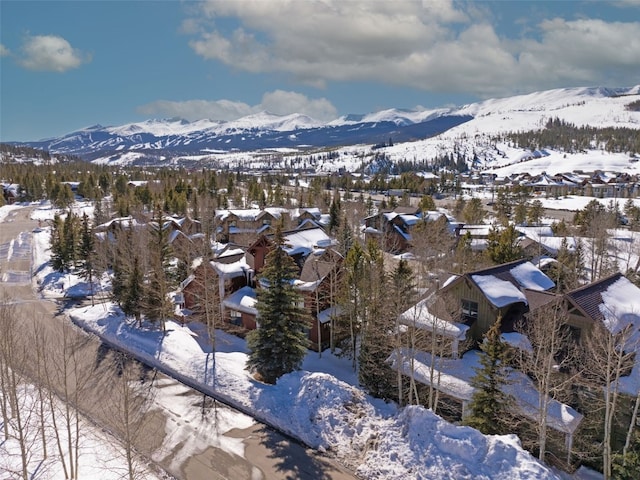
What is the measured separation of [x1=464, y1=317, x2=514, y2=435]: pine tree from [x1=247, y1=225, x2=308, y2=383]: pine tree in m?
10.8

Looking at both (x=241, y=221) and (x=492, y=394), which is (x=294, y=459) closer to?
(x=492, y=394)

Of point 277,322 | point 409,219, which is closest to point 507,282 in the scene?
point 277,322

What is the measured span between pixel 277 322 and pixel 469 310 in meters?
12.5

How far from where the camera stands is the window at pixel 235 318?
117ft

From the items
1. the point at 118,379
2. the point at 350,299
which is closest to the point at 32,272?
the point at 118,379

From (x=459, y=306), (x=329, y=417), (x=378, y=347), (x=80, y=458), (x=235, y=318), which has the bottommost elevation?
→ (x=329, y=417)

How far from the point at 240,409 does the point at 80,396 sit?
9420 millimetres

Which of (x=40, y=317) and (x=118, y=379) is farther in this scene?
(x=40, y=317)

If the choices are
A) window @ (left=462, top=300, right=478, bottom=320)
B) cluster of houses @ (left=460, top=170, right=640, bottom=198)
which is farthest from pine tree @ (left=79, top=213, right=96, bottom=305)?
cluster of houses @ (left=460, top=170, right=640, bottom=198)

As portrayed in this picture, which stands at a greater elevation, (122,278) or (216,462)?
(122,278)

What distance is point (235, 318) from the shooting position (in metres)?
35.8

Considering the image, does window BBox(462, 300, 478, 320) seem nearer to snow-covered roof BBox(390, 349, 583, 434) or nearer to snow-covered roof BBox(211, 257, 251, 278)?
snow-covered roof BBox(390, 349, 583, 434)

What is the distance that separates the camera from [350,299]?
95.3 ft

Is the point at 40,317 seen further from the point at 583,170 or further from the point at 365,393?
the point at 583,170
